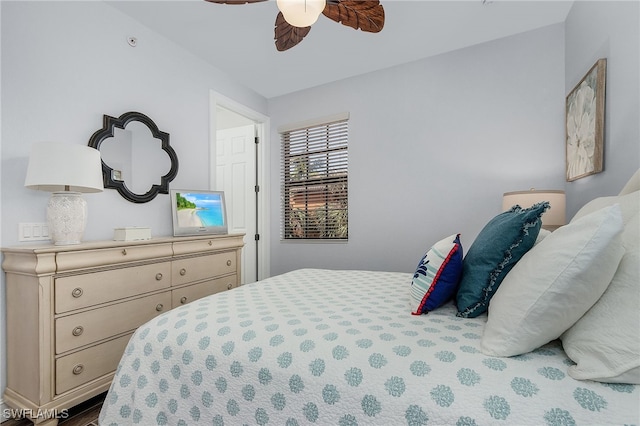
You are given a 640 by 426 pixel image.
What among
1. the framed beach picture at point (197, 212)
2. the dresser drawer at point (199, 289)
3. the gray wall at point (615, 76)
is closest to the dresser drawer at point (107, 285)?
the dresser drawer at point (199, 289)

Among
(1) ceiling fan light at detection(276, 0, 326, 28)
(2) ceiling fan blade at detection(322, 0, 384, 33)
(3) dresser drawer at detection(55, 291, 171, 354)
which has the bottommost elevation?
(3) dresser drawer at detection(55, 291, 171, 354)

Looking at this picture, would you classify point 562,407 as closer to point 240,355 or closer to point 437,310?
point 437,310

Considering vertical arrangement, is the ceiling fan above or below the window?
above

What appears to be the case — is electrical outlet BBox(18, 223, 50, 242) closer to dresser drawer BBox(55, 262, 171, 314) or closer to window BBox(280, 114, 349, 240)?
dresser drawer BBox(55, 262, 171, 314)

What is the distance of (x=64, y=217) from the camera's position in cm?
172

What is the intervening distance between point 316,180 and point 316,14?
2239 millimetres

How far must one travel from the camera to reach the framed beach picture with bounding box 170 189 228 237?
103 inches

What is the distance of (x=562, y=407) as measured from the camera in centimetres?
66

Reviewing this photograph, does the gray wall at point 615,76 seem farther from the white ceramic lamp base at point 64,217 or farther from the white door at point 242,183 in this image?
the white door at point 242,183

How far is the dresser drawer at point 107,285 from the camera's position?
1584 mm

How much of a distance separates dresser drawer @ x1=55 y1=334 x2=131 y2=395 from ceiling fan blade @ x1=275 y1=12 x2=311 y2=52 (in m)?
2.16

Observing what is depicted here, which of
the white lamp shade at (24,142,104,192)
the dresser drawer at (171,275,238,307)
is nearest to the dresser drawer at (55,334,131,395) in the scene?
the dresser drawer at (171,275,238,307)

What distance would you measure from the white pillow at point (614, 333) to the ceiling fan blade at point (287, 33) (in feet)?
5.90

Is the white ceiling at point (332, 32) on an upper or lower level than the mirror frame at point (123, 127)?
upper
